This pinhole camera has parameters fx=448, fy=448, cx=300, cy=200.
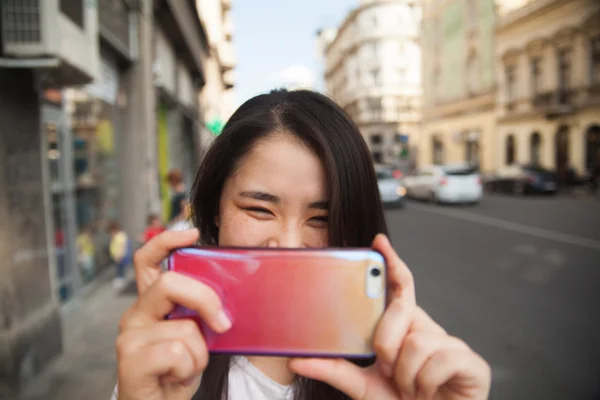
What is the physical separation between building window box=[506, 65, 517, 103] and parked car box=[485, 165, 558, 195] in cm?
928

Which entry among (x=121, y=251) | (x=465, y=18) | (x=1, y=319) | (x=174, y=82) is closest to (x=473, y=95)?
(x=465, y=18)

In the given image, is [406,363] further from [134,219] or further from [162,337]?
[134,219]

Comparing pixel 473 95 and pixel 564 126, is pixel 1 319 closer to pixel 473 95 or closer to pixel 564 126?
pixel 564 126

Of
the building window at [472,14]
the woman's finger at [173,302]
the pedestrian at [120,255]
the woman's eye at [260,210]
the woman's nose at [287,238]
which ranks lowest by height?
the pedestrian at [120,255]

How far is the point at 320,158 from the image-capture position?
121 centimetres

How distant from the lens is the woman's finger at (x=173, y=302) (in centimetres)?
87

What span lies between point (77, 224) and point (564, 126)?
26204 mm

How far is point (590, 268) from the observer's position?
6520 mm

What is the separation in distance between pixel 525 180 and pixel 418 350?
21065 mm

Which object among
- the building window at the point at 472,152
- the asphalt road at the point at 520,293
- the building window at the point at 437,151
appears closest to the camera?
the asphalt road at the point at 520,293

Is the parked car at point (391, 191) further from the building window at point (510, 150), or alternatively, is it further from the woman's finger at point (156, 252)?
the building window at point (510, 150)

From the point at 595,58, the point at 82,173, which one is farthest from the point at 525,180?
the point at 82,173

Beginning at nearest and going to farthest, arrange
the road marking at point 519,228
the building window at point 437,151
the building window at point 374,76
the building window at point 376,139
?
the road marking at point 519,228, the building window at point 437,151, the building window at point 374,76, the building window at point 376,139

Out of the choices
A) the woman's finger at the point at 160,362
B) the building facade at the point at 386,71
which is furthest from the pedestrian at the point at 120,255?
the building facade at the point at 386,71
